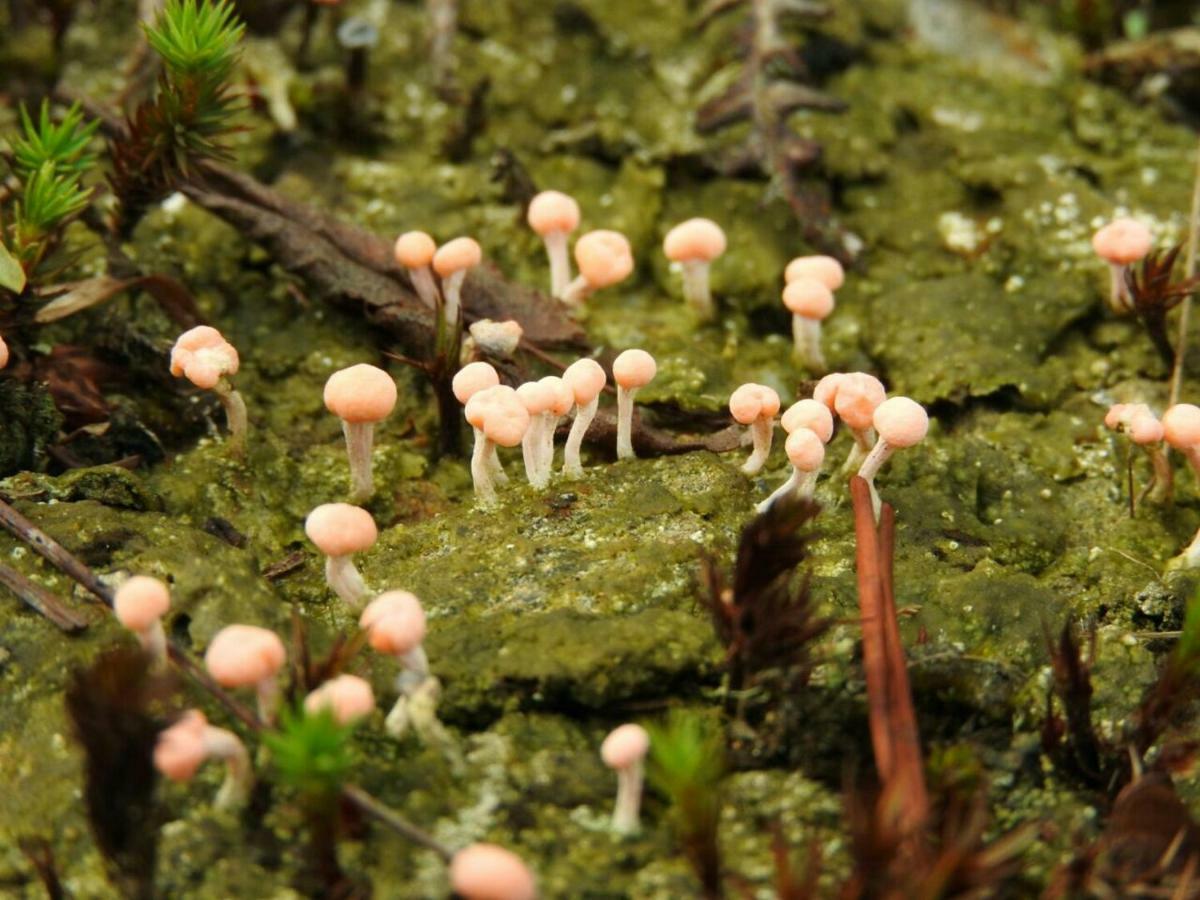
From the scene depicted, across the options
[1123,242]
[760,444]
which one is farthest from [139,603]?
[1123,242]

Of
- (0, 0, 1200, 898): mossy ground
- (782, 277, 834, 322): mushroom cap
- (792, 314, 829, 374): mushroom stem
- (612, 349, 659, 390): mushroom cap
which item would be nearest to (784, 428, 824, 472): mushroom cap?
(0, 0, 1200, 898): mossy ground

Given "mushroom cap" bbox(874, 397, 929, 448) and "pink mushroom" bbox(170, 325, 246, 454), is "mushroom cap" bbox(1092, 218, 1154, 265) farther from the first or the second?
"pink mushroom" bbox(170, 325, 246, 454)

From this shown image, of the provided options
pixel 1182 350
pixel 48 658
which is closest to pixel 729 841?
pixel 48 658

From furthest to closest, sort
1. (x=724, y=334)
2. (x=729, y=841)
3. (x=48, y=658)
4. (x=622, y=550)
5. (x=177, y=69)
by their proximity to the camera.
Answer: (x=724, y=334) < (x=177, y=69) < (x=622, y=550) < (x=48, y=658) < (x=729, y=841)

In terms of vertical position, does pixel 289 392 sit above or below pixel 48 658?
above

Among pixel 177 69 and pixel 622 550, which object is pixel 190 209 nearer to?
pixel 177 69

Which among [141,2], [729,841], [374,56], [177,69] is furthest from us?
[374,56]

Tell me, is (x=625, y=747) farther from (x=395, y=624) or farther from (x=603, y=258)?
(x=603, y=258)
